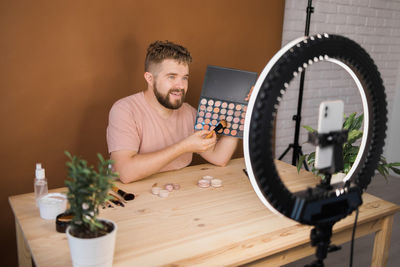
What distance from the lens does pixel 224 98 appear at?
1431mm

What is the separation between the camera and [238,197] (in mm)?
A: 1185

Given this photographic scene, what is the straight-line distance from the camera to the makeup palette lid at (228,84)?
4.65ft

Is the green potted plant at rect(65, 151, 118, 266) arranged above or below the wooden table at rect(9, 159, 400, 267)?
above

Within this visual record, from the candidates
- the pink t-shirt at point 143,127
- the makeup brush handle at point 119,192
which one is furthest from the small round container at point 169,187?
the pink t-shirt at point 143,127

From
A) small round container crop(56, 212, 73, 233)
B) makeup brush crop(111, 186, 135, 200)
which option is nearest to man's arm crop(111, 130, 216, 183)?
makeup brush crop(111, 186, 135, 200)

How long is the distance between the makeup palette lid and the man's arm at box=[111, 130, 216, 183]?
0.18 meters

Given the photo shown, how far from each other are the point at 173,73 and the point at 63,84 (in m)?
0.50

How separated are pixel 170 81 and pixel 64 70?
479 millimetres

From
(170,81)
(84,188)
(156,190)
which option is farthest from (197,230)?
(170,81)

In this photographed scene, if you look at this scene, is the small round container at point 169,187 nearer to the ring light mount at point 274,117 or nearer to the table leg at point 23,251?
the table leg at point 23,251

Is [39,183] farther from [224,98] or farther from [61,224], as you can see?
[224,98]

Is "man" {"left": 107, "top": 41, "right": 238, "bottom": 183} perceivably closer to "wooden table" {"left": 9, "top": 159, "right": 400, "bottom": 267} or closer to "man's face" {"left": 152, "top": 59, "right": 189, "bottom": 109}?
"man's face" {"left": 152, "top": 59, "right": 189, "bottom": 109}

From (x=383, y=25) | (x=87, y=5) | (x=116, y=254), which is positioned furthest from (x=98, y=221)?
(x=383, y=25)

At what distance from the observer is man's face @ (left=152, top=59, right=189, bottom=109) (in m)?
1.49
